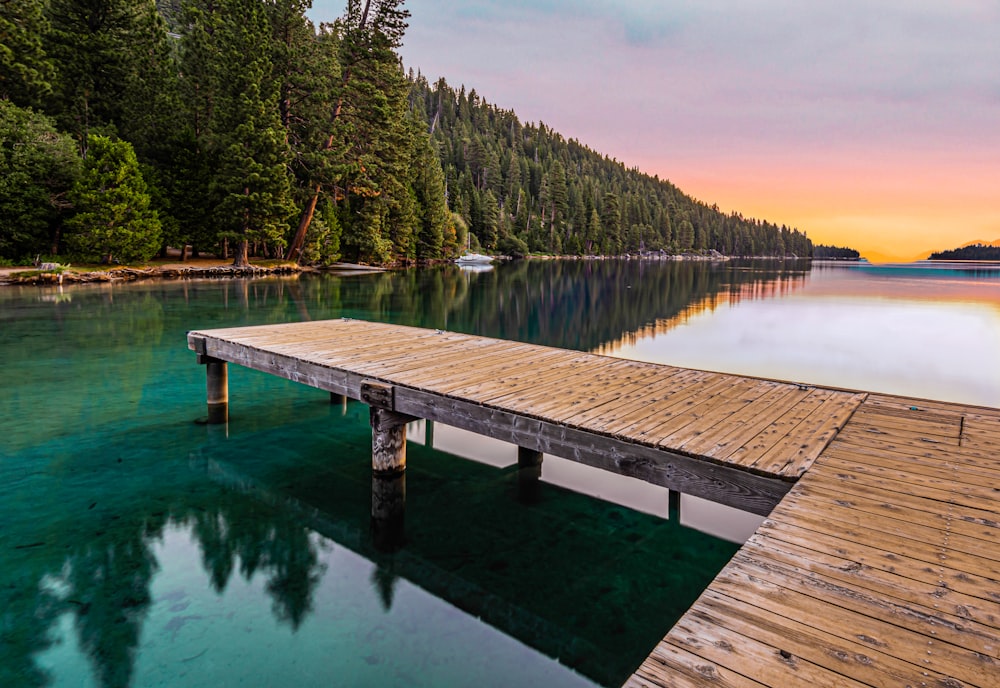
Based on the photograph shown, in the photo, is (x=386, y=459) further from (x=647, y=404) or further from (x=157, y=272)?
(x=157, y=272)

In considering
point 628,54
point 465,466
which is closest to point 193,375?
point 465,466

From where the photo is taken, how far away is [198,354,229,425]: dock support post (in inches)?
406

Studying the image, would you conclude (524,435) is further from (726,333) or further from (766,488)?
(726,333)

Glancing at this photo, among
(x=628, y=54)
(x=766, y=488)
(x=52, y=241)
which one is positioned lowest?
(x=766, y=488)

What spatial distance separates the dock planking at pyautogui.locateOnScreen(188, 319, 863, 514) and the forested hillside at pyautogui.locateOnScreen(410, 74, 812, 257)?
8871cm

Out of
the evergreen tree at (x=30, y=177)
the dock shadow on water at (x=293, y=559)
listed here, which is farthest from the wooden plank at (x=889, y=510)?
the evergreen tree at (x=30, y=177)

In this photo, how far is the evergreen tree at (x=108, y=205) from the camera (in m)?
36.6

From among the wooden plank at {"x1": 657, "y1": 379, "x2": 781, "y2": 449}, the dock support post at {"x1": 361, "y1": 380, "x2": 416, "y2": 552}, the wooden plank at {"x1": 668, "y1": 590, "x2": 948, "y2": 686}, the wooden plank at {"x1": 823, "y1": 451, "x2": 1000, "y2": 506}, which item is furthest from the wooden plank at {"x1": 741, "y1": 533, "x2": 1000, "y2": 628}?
the dock support post at {"x1": 361, "y1": 380, "x2": 416, "y2": 552}

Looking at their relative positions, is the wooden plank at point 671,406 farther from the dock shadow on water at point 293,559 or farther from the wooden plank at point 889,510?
the dock shadow on water at point 293,559

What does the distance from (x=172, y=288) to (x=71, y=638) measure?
32.5 m

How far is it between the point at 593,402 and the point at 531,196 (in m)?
131

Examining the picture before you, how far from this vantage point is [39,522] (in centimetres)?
655

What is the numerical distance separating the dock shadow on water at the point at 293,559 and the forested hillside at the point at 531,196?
8843cm

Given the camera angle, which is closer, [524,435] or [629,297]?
[524,435]
